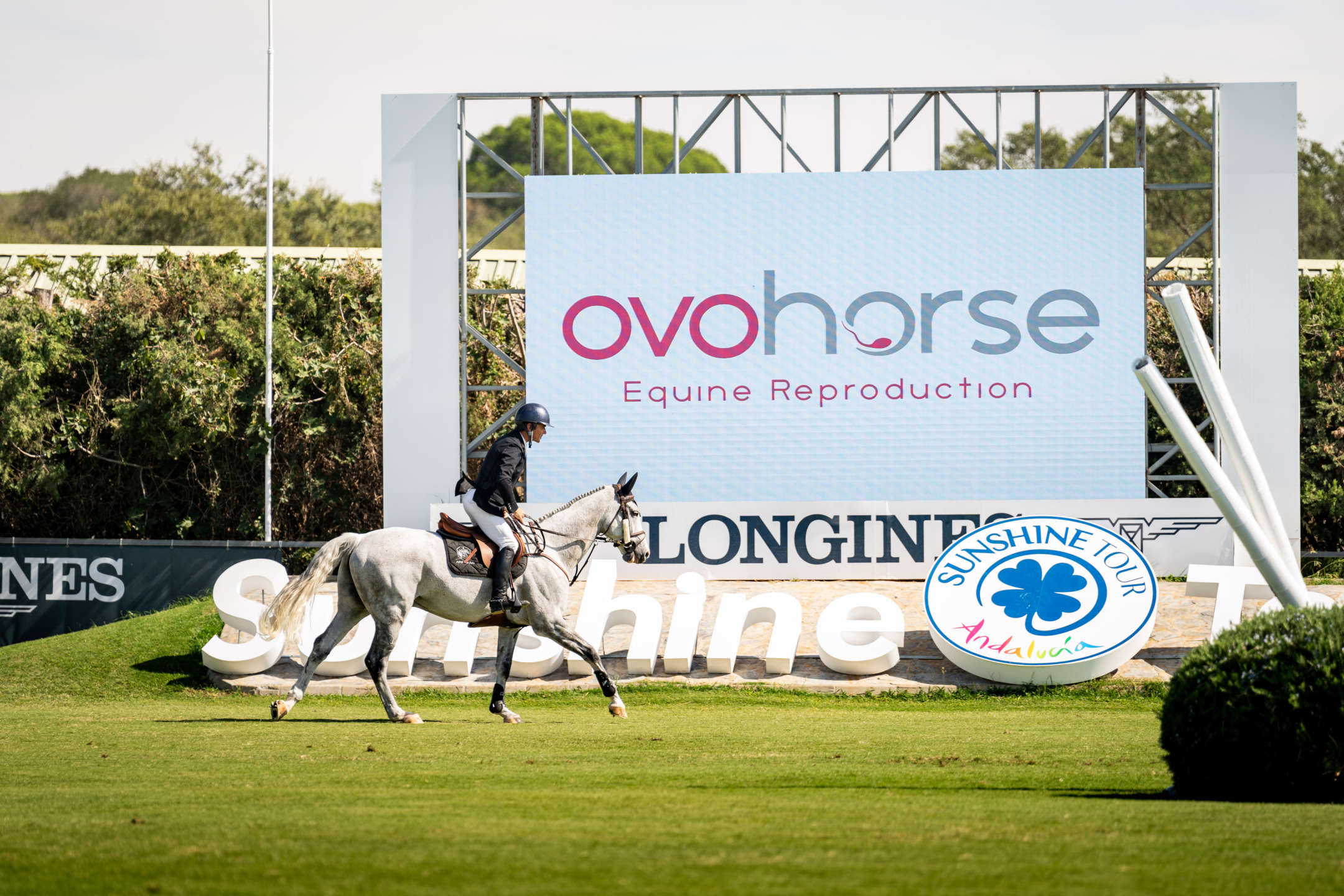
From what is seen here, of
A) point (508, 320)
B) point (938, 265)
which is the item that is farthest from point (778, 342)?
point (508, 320)

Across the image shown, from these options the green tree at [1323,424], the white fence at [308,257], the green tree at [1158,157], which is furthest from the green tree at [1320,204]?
the green tree at [1323,424]

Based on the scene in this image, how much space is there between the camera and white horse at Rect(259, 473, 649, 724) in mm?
11781

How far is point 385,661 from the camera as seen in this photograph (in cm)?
1200

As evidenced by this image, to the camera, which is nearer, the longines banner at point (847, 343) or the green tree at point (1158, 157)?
the longines banner at point (847, 343)

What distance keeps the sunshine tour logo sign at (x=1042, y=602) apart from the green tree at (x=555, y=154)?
48570 millimetres

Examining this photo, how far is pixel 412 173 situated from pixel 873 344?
688 cm

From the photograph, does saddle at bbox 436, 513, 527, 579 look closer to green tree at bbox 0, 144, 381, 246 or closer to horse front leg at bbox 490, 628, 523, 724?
horse front leg at bbox 490, 628, 523, 724

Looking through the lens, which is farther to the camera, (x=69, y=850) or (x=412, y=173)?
(x=412, y=173)

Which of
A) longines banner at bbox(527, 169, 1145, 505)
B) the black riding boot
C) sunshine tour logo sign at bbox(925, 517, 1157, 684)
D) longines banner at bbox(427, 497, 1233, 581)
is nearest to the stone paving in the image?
sunshine tour logo sign at bbox(925, 517, 1157, 684)

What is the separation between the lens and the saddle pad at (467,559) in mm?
11914

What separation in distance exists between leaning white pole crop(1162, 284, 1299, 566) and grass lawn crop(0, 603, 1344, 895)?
1830 millimetres

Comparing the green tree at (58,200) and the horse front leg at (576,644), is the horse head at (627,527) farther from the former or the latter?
the green tree at (58,200)

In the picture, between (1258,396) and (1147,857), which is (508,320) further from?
(1147,857)

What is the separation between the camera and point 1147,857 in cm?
539
